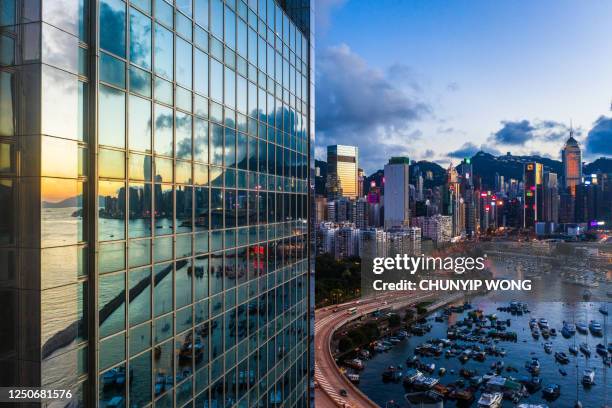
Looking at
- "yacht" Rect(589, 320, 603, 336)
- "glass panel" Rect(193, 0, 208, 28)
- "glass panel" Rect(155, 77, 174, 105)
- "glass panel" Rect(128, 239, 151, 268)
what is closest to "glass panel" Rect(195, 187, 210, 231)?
"glass panel" Rect(128, 239, 151, 268)

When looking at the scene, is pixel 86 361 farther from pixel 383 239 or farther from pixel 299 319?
pixel 383 239

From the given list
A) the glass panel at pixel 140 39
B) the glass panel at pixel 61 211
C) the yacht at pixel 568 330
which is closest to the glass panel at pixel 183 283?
the glass panel at pixel 61 211

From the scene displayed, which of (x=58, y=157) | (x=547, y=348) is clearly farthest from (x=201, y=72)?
(x=547, y=348)

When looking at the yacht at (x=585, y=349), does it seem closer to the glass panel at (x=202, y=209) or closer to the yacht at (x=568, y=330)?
the yacht at (x=568, y=330)

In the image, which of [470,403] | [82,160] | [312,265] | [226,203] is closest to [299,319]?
[312,265]

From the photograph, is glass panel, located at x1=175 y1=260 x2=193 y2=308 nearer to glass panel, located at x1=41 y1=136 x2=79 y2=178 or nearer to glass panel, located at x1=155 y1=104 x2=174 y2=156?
glass panel, located at x1=155 y1=104 x2=174 y2=156

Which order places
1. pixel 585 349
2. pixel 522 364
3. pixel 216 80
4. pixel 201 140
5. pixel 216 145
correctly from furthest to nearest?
pixel 585 349, pixel 522 364, pixel 216 80, pixel 216 145, pixel 201 140

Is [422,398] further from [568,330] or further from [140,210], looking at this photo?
[140,210]
